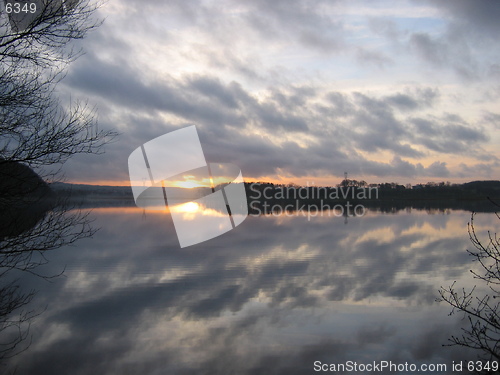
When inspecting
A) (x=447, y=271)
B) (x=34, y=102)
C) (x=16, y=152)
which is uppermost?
(x=34, y=102)

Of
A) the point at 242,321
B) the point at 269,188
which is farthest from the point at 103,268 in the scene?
the point at 269,188

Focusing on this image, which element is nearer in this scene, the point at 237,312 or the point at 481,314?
the point at 237,312

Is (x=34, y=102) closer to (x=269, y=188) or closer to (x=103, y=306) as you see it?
(x=103, y=306)

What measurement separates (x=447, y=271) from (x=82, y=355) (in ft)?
37.0

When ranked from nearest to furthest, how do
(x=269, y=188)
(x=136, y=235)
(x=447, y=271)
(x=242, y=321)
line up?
1. (x=242, y=321)
2. (x=447, y=271)
3. (x=136, y=235)
4. (x=269, y=188)

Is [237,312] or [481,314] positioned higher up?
[237,312]

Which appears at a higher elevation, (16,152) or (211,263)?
(16,152)

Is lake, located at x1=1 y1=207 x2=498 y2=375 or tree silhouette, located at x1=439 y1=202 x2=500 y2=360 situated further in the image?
lake, located at x1=1 y1=207 x2=498 y2=375

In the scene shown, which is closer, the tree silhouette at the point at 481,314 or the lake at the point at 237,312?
the tree silhouette at the point at 481,314

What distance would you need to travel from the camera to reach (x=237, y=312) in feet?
27.8

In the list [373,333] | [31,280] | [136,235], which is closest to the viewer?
[373,333]

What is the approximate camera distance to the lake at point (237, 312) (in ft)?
20.9

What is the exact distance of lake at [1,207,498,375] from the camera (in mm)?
6355

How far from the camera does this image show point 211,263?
13828 millimetres
